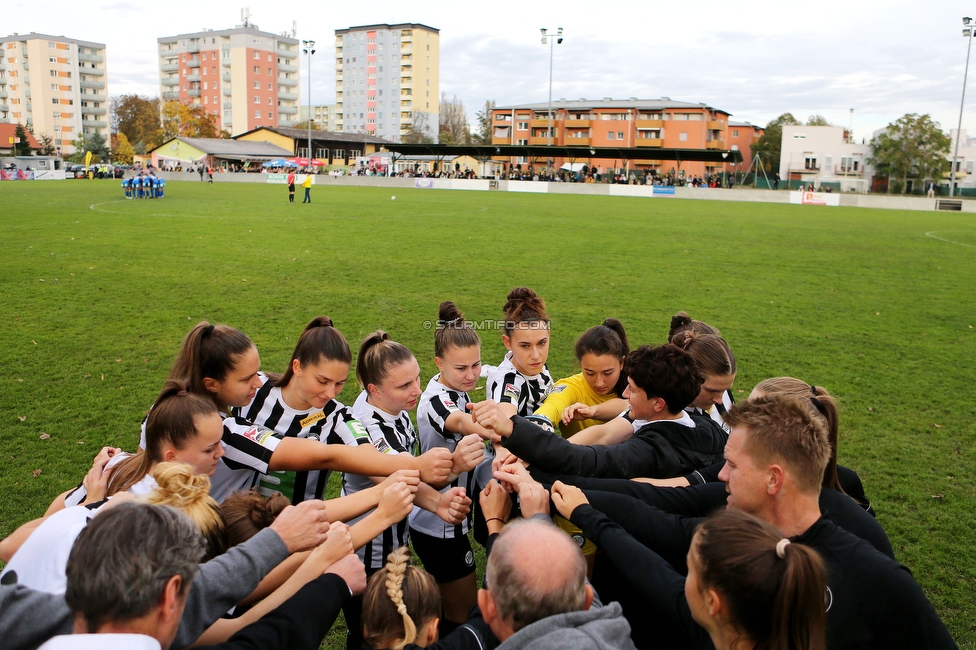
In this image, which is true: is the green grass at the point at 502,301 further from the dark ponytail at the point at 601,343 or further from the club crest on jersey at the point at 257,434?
the club crest on jersey at the point at 257,434

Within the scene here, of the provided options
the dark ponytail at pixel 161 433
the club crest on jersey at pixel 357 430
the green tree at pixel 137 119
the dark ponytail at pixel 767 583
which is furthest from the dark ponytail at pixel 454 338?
the green tree at pixel 137 119

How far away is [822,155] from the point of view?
76188mm

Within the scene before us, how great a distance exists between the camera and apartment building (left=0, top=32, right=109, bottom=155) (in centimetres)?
11281

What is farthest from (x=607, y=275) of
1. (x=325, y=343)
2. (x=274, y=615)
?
(x=274, y=615)

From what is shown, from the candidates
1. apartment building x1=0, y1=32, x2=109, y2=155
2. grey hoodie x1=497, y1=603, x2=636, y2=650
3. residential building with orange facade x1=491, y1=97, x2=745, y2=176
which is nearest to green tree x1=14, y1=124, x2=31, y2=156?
apartment building x1=0, y1=32, x2=109, y2=155

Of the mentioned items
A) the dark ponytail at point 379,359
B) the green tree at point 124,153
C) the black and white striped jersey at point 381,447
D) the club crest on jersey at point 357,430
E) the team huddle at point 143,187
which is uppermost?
the green tree at point 124,153

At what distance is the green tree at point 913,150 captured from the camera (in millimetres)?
67312

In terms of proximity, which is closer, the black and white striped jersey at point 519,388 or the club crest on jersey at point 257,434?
the club crest on jersey at point 257,434

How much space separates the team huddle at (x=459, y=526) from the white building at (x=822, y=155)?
79.5 meters

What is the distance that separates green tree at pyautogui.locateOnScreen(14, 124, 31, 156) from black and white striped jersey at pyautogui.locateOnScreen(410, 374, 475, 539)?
94.0 m

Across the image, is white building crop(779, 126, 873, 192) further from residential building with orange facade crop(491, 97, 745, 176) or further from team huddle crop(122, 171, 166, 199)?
team huddle crop(122, 171, 166, 199)

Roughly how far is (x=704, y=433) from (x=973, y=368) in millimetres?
7767

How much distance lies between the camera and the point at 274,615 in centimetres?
210

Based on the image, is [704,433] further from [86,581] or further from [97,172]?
[97,172]
